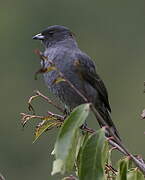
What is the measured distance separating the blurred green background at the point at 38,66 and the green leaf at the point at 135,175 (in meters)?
13.9

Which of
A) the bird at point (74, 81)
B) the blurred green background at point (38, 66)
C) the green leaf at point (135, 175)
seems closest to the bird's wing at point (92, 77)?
the bird at point (74, 81)

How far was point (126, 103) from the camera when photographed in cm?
2558

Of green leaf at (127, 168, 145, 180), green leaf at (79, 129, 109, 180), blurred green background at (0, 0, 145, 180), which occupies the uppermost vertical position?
green leaf at (79, 129, 109, 180)

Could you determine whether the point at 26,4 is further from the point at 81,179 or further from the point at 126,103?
the point at 81,179

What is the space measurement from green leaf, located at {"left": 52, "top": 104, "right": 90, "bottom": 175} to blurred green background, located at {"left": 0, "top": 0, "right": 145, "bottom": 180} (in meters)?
14.1

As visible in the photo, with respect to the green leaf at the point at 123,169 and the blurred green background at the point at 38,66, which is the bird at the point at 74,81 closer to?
the green leaf at the point at 123,169

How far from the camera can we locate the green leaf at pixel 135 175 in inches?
191

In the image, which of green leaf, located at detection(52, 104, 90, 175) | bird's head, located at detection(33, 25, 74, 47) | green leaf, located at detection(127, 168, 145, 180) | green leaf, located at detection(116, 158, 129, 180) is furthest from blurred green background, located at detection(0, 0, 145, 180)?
green leaf, located at detection(52, 104, 90, 175)

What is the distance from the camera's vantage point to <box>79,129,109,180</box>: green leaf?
461cm

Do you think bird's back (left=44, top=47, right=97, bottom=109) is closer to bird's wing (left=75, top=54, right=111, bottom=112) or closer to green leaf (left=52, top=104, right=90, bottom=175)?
bird's wing (left=75, top=54, right=111, bottom=112)

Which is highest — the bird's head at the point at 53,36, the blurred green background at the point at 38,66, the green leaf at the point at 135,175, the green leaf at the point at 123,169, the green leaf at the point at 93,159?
the green leaf at the point at 93,159

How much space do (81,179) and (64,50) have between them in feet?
11.2

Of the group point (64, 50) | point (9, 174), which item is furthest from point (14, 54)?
point (64, 50)

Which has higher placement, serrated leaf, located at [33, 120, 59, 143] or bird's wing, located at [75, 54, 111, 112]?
serrated leaf, located at [33, 120, 59, 143]
